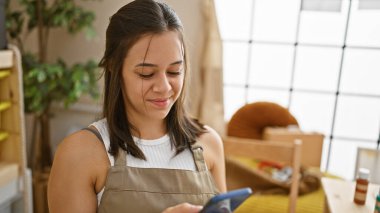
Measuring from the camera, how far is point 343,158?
2.44 m

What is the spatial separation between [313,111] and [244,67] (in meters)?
0.56

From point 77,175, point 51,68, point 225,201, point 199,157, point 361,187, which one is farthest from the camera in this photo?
point 51,68

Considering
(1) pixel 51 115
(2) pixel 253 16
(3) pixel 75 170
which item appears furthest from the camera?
(2) pixel 253 16

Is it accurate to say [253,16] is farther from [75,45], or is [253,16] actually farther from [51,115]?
[51,115]

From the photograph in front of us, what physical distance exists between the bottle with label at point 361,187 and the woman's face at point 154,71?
75cm

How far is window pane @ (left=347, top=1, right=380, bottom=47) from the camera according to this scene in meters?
2.14

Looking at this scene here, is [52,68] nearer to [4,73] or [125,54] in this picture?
[4,73]

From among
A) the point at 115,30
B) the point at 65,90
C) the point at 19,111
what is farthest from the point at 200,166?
the point at 65,90

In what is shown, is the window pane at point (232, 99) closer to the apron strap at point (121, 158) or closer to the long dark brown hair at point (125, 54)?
the long dark brown hair at point (125, 54)

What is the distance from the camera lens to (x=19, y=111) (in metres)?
1.63

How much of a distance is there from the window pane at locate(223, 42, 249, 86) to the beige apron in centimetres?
163

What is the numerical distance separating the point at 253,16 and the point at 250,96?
543 mm

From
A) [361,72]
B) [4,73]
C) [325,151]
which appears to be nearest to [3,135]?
[4,73]

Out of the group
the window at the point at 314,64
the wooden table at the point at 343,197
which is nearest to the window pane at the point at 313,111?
the window at the point at 314,64
